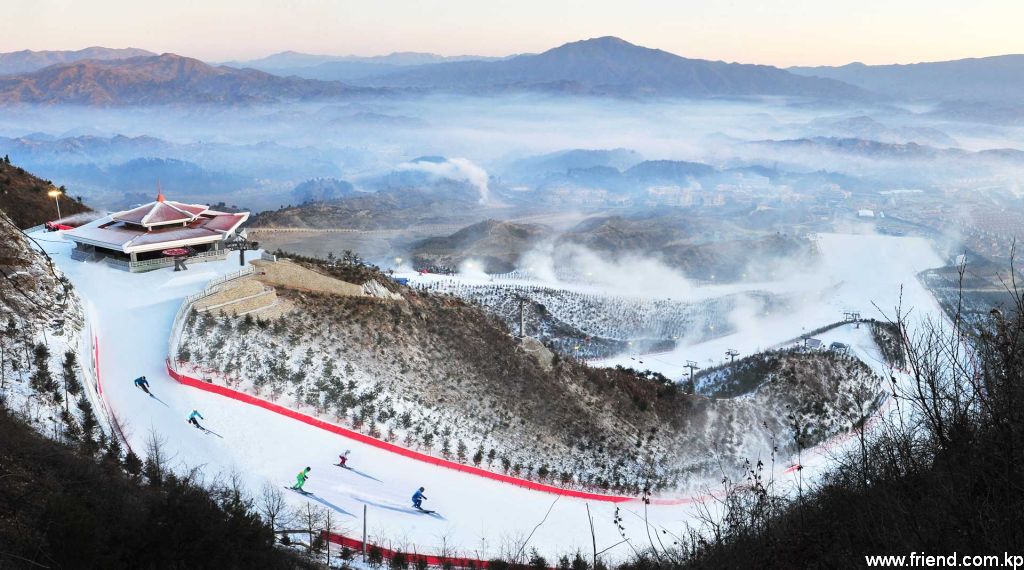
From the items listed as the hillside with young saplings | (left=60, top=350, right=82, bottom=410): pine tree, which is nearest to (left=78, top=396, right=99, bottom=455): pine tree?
(left=60, top=350, right=82, bottom=410): pine tree

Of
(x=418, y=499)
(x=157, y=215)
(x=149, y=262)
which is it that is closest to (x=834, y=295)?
(x=157, y=215)

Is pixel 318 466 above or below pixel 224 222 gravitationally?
below

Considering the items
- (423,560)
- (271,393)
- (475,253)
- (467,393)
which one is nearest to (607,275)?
(475,253)

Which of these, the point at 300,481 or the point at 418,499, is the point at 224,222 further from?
the point at 418,499

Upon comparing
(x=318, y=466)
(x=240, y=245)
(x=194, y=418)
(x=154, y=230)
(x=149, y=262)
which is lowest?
(x=318, y=466)

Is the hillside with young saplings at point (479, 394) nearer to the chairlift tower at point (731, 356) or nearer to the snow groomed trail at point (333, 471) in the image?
the snow groomed trail at point (333, 471)

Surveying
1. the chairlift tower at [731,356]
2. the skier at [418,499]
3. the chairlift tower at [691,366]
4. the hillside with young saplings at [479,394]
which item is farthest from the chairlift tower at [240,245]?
the chairlift tower at [731,356]

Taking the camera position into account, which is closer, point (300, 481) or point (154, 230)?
point (300, 481)
